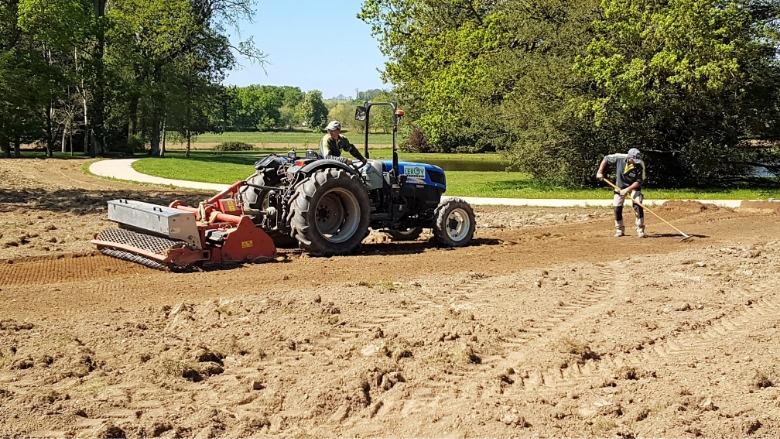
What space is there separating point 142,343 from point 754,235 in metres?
12.8

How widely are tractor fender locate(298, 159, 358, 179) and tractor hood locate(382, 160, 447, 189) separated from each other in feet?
3.50

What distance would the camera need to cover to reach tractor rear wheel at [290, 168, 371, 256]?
432 inches

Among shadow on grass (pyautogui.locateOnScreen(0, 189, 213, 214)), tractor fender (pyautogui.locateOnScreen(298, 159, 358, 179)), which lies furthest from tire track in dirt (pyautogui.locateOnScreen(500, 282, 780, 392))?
shadow on grass (pyautogui.locateOnScreen(0, 189, 213, 214))

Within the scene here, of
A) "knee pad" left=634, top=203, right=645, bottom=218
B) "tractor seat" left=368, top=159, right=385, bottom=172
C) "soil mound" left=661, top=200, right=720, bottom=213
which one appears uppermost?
"tractor seat" left=368, top=159, right=385, bottom=172

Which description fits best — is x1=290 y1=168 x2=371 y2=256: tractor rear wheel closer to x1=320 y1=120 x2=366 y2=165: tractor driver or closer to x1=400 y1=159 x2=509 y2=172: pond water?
x1=320 y1=120 x2=366 y2=165: tractor driver

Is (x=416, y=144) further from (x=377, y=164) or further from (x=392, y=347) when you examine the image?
(x=392, y=347)

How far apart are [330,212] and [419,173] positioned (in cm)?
196

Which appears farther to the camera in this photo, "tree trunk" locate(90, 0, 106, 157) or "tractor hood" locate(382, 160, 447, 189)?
"tree trunk" locate(90, 0, 106, 157)

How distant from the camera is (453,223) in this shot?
1339 centimetres

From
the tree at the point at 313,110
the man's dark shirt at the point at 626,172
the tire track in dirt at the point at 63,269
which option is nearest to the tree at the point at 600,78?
the man's dark shirt at the point at 626,172

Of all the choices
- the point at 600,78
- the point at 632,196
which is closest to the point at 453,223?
the point at 632,196

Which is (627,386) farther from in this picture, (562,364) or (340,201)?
(340,201)

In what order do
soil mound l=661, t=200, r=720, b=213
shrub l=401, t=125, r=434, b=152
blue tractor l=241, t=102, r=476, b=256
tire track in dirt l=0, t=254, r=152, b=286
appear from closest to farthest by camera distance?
tire track in dirt l=0, t=254, r=152, b=286 → blue tractor l=241, t=102, r=476, b=256 → soil mound l=661, t=200, r=720, b=213 → shrub l=401, t=125, r=434, b=152

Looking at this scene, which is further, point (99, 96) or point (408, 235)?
point (99, 96)
